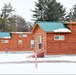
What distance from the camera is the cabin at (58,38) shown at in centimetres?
3375

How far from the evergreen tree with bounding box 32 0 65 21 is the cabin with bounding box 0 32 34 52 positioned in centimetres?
1902

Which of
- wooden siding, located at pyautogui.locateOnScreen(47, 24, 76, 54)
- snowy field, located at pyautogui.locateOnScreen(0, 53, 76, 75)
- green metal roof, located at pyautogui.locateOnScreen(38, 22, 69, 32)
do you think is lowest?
snowy field, located at pyautogui.locateOnScreen(0, 53, 76, 75)

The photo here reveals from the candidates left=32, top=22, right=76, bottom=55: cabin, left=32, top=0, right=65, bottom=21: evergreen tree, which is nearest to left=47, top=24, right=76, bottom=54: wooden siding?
left=32, top=22, right=76, bottom=55: cabin

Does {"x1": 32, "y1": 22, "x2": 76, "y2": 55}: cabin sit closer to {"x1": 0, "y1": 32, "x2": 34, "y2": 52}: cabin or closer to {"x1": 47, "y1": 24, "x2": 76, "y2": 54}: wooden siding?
{"x1": 47, "y1": 24, "x2": 76, "y2": 54}: wooden siding

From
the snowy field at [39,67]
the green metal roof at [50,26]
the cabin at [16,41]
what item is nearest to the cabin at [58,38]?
the green metal roof at [50,26]

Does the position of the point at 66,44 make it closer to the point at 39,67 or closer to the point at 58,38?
the point at 58,38

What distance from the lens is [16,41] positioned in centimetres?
5600

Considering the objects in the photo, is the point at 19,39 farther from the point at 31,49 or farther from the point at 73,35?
the point at 73,35

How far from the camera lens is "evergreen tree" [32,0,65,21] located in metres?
73.6

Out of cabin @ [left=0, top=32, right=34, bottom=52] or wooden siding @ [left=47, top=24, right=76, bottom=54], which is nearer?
wooden siding @ [left=47, top=24, right=76, bottom=54]

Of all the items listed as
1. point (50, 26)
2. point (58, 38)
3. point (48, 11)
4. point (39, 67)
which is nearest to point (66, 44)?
point (58, 38)

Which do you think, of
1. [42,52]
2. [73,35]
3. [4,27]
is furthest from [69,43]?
[4,27]

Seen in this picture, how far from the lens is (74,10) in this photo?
3654 inches

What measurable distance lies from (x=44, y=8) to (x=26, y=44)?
864 inches
